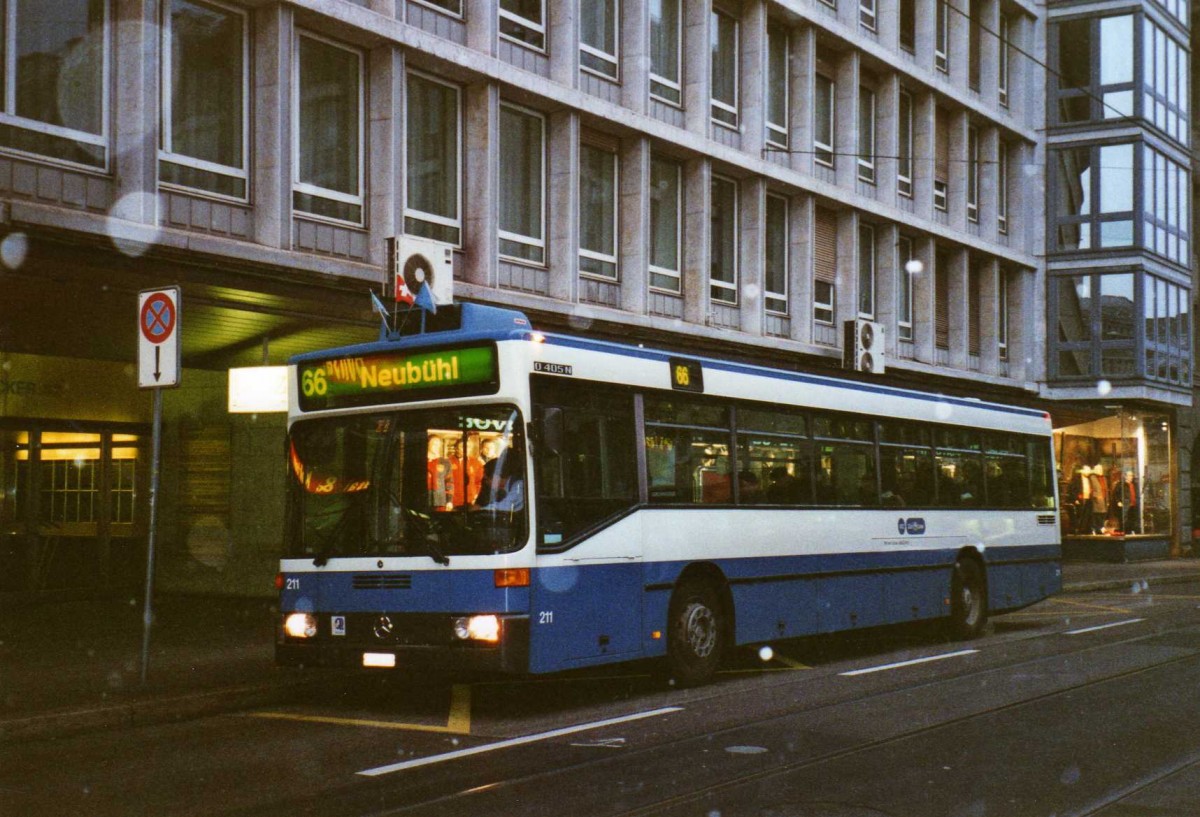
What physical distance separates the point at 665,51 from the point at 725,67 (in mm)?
1941

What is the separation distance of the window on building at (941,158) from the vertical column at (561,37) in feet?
45.3

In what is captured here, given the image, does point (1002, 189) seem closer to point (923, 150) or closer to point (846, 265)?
point (923, 150)

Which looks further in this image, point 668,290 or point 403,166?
point 668,290

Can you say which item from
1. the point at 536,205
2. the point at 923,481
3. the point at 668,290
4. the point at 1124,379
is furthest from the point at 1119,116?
the point at 923,481

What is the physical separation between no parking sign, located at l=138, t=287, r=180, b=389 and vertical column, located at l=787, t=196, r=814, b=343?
16.7 meters

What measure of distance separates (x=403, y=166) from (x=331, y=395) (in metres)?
7.35

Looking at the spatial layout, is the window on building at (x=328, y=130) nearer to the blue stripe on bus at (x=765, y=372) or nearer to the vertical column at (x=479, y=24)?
the vertical column at (x=479, y=24)

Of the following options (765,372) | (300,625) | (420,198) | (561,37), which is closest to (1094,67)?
(561,37)

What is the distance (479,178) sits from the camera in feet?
61.8

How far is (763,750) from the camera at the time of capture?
28.1 ft

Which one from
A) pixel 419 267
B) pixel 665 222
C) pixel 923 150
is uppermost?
pixel 923 150

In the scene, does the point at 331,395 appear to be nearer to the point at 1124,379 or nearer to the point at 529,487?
the point at 529,487

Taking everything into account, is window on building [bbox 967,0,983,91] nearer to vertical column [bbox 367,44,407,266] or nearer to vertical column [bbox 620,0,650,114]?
vertical column [bbox 620,0,650,114]

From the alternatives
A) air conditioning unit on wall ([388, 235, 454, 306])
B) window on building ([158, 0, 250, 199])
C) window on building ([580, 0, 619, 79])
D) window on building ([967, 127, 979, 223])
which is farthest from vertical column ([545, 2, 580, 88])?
window on building ([967, 127, 979, 223])
